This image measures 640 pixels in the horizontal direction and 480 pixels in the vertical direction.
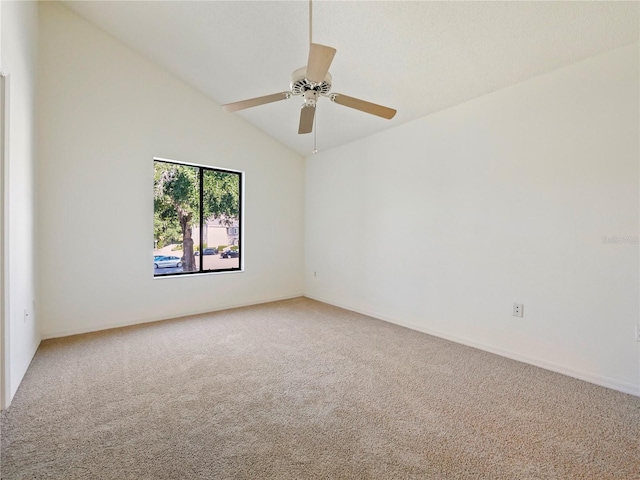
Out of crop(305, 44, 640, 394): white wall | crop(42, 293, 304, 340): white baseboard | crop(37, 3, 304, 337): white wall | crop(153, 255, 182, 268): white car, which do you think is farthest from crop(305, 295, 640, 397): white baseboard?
crop(153, 255, 182, 268): white car

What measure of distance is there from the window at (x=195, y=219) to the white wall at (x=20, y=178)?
1.36 m

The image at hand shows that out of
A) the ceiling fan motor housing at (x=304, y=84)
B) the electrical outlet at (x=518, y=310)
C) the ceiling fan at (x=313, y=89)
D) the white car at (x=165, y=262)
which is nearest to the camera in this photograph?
the ceiling fan at (x=313, y=89)

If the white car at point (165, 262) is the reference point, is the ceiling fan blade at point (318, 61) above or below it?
above

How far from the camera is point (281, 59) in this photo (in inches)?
129

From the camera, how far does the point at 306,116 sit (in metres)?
2.44

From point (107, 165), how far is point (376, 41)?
318 cm

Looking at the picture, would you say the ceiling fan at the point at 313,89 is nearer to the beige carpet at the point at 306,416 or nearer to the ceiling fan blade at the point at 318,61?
the ceiling fan blade at the point at 318,61

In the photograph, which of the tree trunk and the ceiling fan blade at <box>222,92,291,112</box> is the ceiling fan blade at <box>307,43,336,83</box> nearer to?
the ceiling fan blade at <box>222,92,291,112</box>

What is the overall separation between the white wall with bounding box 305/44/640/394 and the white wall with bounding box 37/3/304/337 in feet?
7.66

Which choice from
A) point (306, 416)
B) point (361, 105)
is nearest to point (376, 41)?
point (361, 105)

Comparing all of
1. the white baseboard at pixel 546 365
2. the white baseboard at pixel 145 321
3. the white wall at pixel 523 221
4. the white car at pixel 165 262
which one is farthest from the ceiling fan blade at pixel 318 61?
the white baseboard at pixel 145 321

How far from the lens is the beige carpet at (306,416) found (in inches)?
62.0

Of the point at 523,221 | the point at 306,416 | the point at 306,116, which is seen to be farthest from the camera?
the point at 523,221

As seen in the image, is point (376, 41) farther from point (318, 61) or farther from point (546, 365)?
point (546, 365)
